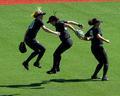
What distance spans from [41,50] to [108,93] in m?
2.86

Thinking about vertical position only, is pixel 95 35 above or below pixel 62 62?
above

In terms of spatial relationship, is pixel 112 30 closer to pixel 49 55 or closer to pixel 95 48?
pixel 49 55

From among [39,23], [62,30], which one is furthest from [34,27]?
[62,30]

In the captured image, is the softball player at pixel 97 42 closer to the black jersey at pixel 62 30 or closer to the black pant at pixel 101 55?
the black pant at pixel 101 55

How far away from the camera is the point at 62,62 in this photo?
21.7 m

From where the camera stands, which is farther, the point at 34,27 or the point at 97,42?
the point at 97,42

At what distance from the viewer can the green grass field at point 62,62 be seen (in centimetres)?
1811

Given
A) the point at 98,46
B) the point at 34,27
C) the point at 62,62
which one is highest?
the point at 34,27

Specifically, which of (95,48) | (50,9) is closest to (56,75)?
(95,48)

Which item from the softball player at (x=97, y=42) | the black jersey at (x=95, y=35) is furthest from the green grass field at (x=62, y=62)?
the black jersey at (x=95, y=35)

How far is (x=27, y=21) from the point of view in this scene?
1105 inches

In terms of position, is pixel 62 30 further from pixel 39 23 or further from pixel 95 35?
pixel 95 35

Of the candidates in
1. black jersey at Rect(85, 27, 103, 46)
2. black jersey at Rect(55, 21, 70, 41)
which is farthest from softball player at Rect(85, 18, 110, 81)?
black jersey at Rect(55, 21, 70, 41)

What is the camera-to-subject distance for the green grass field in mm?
18109
